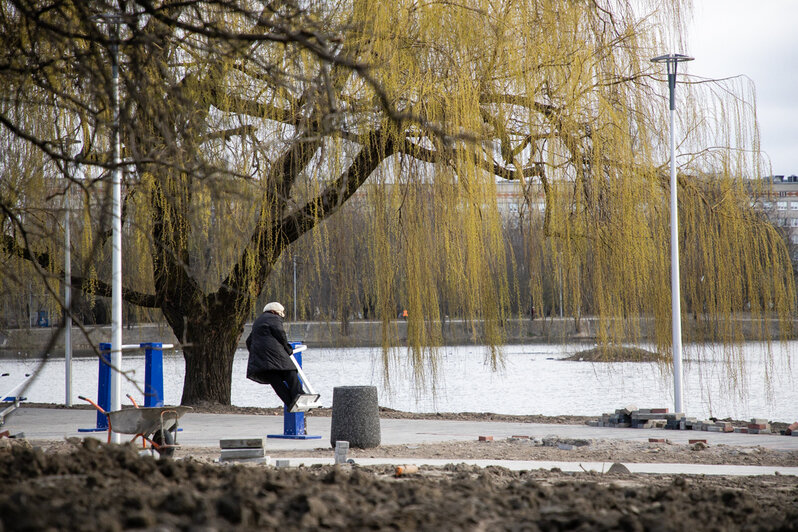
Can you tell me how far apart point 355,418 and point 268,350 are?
2255 mm

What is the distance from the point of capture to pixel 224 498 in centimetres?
428

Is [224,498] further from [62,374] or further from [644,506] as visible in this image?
[62,374]

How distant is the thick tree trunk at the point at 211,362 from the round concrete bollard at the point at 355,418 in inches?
253

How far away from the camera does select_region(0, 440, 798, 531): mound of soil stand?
13.3 ft

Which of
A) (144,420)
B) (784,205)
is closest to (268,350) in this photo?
(144,420)

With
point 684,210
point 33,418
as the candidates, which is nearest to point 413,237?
point 684,210

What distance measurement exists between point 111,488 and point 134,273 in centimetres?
1165

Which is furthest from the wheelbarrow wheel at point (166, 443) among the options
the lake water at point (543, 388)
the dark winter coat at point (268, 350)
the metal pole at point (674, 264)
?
the metal pole at point (674, 264)

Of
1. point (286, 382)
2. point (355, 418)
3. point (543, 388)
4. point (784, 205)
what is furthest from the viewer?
point (784, 205)

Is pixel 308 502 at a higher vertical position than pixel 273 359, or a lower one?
lower

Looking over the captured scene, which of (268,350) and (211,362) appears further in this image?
(211,362)

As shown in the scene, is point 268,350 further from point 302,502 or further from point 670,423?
point 302,502

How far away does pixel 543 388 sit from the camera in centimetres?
2767

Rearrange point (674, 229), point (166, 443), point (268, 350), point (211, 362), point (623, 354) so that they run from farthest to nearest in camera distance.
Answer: point (211, 362), point (623, 354), point (674, 229), point (268, 350), point (166, 443)
